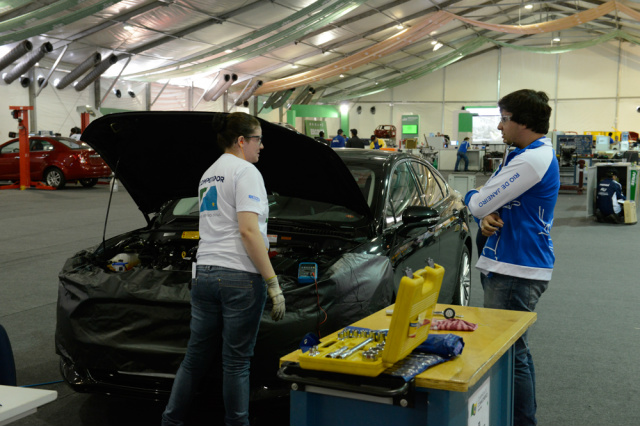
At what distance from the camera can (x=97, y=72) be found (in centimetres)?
2177

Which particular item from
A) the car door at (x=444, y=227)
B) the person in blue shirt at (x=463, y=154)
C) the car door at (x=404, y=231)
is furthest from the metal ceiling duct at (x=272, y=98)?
the car door at (x=404, y=231)

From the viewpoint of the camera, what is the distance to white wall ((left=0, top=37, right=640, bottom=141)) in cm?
3425

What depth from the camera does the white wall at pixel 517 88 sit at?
112ft

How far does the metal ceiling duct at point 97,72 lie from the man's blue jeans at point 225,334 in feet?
66.1

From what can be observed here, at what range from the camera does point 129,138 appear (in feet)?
13.0

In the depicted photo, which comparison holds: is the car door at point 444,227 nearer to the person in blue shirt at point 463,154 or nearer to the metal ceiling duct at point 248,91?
the person in blue shirt at point 463,154

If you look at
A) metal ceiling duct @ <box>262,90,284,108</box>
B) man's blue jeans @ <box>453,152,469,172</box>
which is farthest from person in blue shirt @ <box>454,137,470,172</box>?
metal ceiling duct @ <box>262,90,284,108</box>

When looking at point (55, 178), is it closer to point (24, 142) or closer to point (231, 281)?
point (24, 142)

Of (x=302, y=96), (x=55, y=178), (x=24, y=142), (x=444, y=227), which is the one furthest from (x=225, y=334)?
(x=302, y=96)

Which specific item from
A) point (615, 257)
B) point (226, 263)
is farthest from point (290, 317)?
point (615, 257)

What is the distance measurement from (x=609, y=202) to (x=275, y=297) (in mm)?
11003

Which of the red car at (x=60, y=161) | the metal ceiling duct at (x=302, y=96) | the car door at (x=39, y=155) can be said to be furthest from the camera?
the metal ceiling duct at (x=302, y=96)

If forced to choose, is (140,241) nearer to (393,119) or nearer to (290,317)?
(290,317)

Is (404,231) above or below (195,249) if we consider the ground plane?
above
